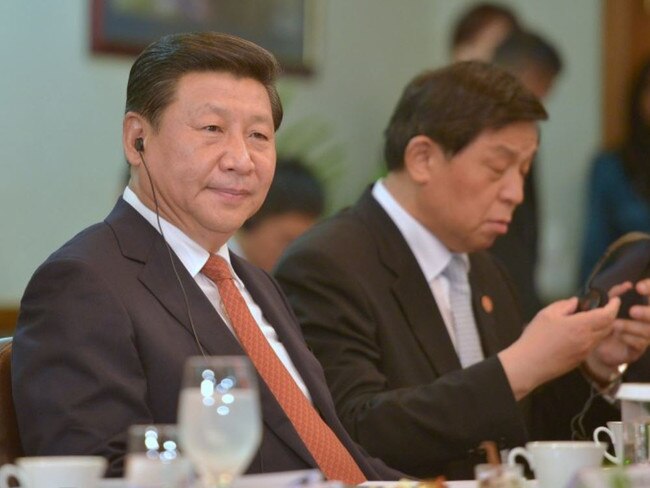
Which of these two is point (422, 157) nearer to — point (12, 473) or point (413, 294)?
point (413, 294)

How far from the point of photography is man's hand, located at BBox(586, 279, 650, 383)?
274 cm

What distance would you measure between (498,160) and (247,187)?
877 mm

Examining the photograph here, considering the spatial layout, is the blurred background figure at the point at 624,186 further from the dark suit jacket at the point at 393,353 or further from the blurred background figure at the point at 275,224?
the dark suit jacket at the point at 393,353

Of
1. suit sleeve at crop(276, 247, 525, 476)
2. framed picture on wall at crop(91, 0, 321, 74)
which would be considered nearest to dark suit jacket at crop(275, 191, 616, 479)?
suit sleeve at crop(276, 247, 525, 476)

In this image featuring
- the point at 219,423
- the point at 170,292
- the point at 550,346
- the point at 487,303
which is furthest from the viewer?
the point at 487,303

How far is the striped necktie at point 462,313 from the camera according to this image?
2.86 metres

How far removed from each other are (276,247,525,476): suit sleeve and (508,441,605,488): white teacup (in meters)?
0.85

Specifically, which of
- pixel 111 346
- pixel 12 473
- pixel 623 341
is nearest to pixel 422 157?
pixel 623 341

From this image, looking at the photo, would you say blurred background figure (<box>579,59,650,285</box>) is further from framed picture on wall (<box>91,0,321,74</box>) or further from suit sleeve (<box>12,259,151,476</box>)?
suit sleeve (<box>12,259,151,476</box>)

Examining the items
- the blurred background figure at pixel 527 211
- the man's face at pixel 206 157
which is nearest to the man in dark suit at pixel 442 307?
the man's face at pixel 206 157

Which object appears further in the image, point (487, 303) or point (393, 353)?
point (487, 303)

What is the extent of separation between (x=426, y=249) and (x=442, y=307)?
132 millimetres

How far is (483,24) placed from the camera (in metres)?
5.72

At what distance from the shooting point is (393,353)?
8.84ft
